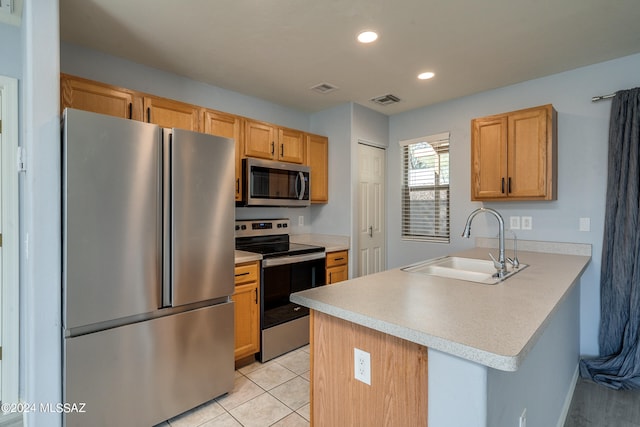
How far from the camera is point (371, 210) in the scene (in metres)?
3.74

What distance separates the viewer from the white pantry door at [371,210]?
3.59m

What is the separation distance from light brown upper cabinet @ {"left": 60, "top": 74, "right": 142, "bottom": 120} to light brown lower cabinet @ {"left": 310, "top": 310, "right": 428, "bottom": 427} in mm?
1942

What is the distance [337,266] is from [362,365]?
2114 mm

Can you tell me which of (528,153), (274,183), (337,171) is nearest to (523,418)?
(528,153)

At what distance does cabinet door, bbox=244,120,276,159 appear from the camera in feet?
9.68

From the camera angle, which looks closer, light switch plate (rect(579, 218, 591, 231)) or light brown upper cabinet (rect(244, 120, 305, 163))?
light switch plate (rect(579, 218, 591, 231))

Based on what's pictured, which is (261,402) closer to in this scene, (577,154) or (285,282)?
(285,282)

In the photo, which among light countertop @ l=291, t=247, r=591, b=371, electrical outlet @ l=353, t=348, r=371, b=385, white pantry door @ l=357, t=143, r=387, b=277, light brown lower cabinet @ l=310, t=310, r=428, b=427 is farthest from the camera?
white pantry door @ l=357, t=143, r=387, b=277

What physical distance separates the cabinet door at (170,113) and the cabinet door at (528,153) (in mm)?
2614

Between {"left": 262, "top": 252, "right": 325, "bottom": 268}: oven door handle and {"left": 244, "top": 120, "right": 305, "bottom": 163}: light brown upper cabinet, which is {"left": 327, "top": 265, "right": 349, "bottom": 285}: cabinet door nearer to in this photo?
{"left": 262, "top": 252, "right": 325, "bottom": 268}: oven door handle

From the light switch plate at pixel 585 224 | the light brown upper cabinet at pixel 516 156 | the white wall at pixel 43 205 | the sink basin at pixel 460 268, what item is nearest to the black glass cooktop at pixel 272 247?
the sink basin at pixel 460 268

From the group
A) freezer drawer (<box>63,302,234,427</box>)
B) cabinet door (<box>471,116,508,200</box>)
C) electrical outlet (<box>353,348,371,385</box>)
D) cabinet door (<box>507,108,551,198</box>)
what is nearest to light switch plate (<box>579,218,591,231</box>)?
cabinet door (<box>507,108,551,198</box>)

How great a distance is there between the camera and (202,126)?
265cm

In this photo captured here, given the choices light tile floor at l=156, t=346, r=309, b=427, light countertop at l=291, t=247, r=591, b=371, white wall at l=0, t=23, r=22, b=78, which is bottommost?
light tile floor at l=156, t=346, r=309, b=427
